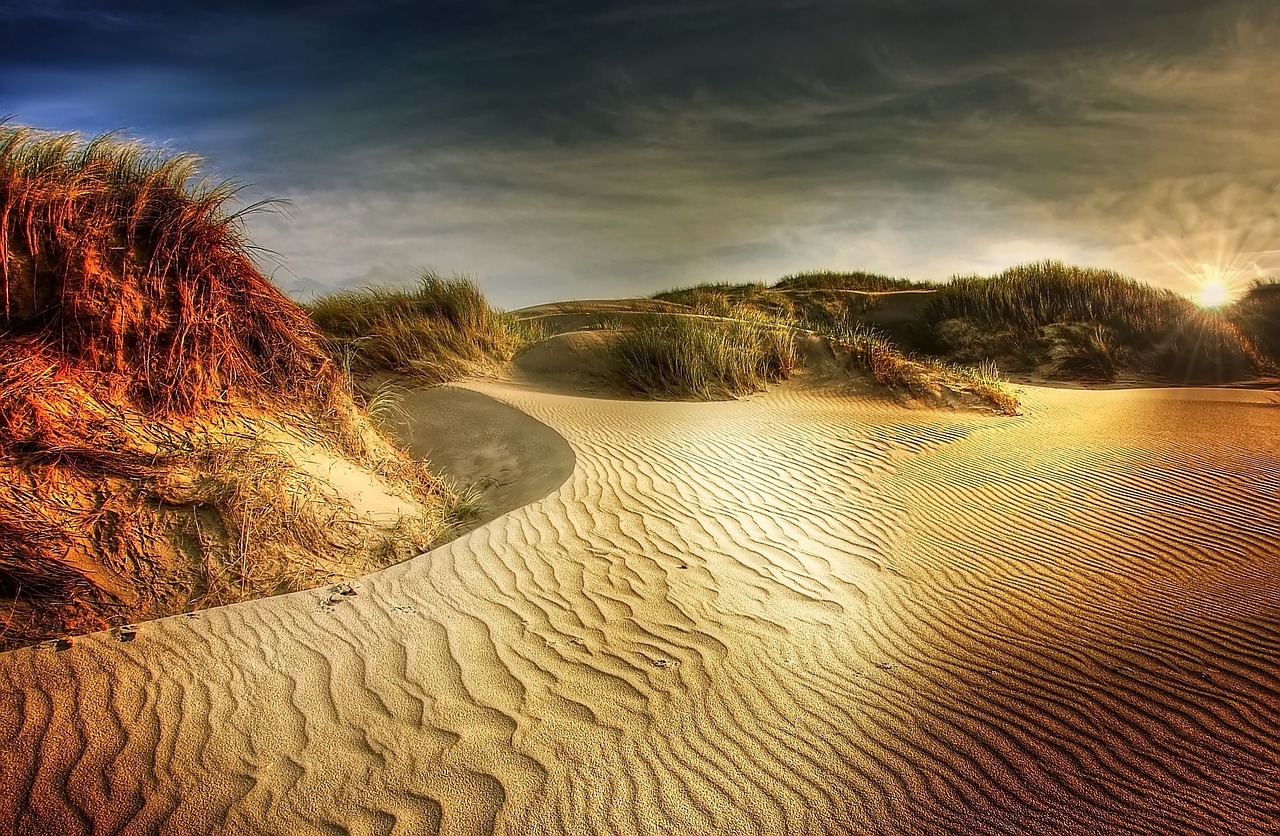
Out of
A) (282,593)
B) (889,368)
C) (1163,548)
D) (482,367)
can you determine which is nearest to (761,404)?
(889,368)

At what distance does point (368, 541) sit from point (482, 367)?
7153mm

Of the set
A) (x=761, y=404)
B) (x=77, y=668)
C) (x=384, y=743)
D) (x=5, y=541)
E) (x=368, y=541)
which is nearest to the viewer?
(x=384, y=743)

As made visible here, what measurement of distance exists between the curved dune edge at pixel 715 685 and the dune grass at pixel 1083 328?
11.9 m

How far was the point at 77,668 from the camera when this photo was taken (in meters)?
3.49

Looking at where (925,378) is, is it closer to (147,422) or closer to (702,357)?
(702,357)

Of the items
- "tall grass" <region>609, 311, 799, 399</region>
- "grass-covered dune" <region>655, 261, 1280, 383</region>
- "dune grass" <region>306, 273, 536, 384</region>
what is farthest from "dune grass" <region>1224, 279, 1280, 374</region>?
"dune grass" <region>306, 273, 536, 384</region>

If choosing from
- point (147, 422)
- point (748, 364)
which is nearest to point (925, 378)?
point (748, 364)

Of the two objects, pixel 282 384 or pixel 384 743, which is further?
pixel 282 384

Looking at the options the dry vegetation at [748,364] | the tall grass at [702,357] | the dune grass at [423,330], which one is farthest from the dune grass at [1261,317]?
the dune grass at [423,330]

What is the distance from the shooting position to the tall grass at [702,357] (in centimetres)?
1156

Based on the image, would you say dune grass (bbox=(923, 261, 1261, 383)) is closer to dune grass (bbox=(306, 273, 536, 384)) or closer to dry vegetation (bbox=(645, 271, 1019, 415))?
dry vegetation (bbox=(645, 271, 1019, 415))

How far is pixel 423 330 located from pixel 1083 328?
16.0 meters

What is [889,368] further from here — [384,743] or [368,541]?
[384,743]

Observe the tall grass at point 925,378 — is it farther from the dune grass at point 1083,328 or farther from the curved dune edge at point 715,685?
the dune grass at point 1083,328
